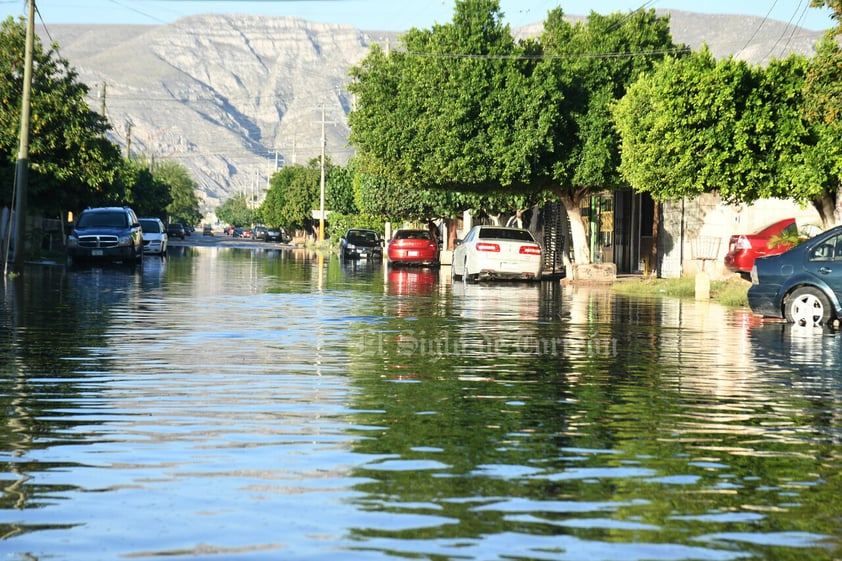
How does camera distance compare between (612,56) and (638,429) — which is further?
(612,56)

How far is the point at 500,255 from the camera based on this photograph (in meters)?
37.3

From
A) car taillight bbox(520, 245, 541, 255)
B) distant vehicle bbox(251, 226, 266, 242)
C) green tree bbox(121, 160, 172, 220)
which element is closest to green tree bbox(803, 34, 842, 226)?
car taillight bbox(520, 245, 541, 255)

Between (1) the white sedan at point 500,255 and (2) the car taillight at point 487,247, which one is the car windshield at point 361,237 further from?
(2) the car taillight at point 487,247

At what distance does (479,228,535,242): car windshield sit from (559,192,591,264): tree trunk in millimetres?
3418

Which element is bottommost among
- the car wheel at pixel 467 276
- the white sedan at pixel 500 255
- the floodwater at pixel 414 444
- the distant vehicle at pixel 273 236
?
the floodwater at pixel 414 444

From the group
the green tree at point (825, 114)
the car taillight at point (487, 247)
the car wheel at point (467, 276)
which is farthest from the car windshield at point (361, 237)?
the green tree at point (825, 114)

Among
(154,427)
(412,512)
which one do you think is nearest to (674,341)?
(154,427)

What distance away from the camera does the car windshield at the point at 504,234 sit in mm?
37594

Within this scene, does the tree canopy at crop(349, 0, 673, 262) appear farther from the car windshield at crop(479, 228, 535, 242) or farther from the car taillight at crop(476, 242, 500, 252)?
the car taillight at crop(476, 242, 500, 252)

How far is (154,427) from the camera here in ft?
30.5

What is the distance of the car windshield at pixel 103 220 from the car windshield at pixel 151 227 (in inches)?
592

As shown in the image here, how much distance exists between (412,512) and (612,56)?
38516mm

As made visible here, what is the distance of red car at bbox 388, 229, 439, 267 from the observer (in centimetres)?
5572

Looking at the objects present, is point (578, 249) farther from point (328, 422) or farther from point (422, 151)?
point (328, 422)
